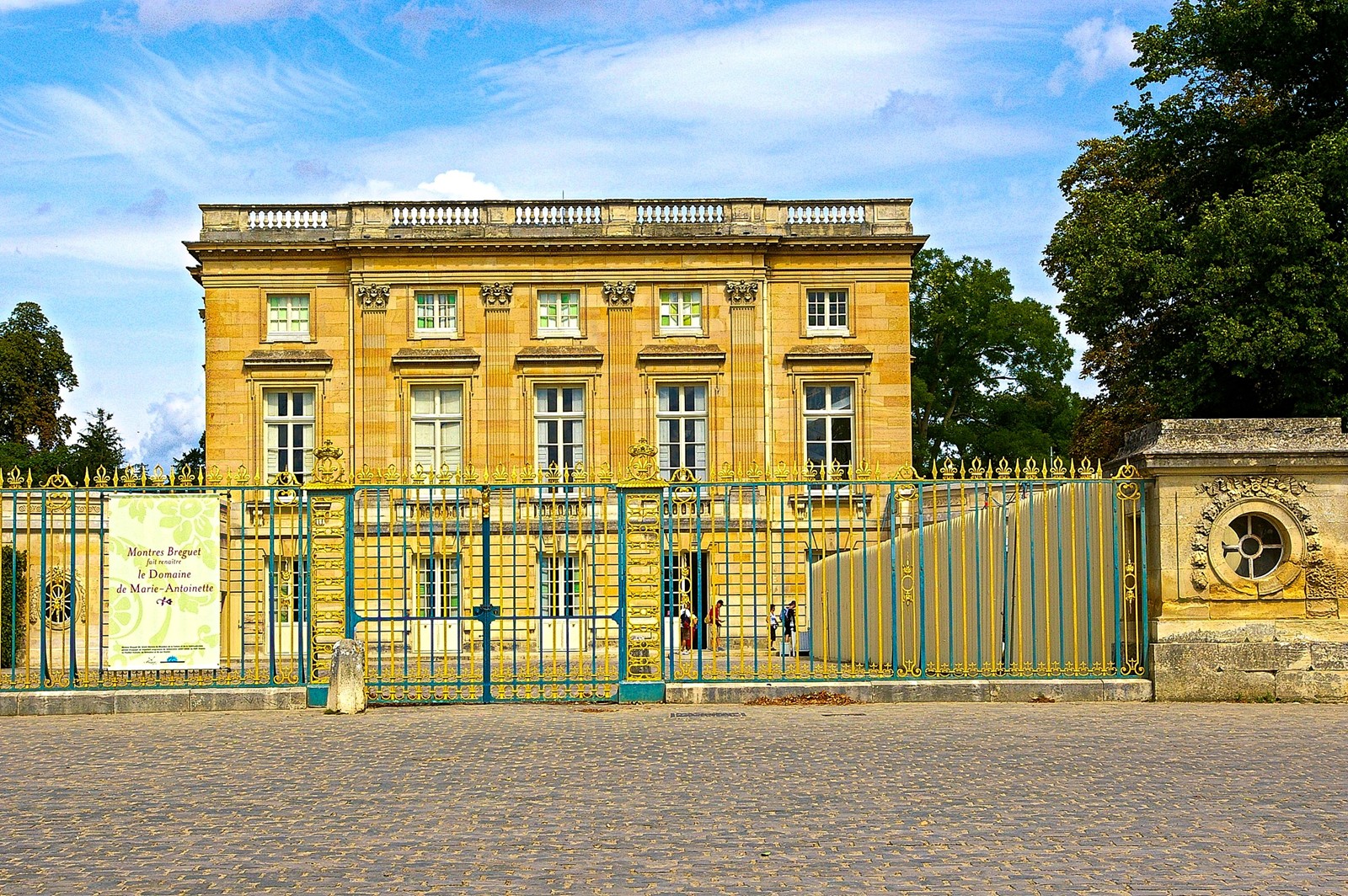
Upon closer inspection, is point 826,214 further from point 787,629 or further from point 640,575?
point 640,575

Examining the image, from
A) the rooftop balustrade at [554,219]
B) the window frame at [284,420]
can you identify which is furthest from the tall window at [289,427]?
the rooftop balustrade at [554,219]

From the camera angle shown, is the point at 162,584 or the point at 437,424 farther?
the point at 437,424

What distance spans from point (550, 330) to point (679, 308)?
3328 millimetres

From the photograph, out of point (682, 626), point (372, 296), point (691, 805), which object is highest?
point (372, 296)

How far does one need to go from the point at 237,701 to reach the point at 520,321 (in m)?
24.5

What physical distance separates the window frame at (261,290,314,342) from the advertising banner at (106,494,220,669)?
24.4 meters

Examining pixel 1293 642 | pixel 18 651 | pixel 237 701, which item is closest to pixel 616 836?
pixel 237 701

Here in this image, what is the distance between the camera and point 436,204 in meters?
39.8

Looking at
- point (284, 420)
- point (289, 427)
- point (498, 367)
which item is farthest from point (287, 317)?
point (498, 367)

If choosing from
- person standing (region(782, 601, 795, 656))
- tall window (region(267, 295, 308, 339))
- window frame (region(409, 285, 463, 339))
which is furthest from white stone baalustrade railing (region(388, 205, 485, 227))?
person standing (region(782, 601, 795, 656))

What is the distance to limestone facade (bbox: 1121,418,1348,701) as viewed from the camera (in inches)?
603

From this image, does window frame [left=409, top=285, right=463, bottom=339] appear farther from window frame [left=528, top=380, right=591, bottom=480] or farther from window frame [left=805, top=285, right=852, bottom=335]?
window frame [left=805, top=285, right=852, bottom=335]

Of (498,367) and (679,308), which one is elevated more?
(679,308)

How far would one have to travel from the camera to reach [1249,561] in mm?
15570
